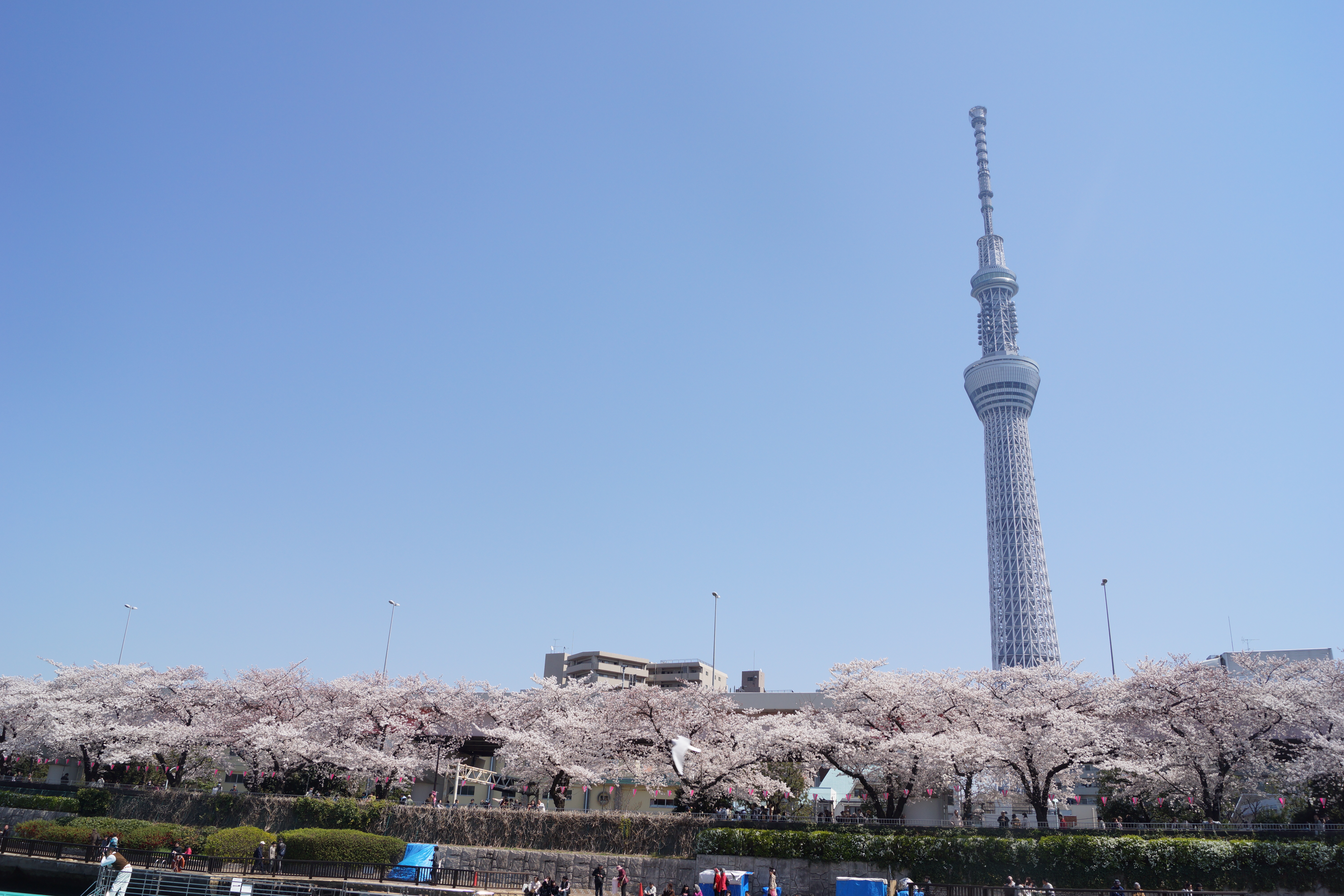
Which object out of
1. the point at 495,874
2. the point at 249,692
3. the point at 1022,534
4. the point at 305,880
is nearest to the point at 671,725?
the point at 495,874

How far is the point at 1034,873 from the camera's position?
29812 mm

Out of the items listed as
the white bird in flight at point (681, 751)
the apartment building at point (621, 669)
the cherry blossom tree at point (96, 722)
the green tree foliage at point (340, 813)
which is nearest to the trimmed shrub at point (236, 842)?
the green tree foliage at point (340, 813)

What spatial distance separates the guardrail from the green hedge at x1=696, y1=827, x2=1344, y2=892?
11.6 m

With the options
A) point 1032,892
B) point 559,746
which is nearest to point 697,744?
point 559,746

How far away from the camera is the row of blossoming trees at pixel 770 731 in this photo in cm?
3431

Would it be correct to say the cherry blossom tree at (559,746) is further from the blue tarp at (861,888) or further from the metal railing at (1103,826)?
the blue tarp at (861,888)

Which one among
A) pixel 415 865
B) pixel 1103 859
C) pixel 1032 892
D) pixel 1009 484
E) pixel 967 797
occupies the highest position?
pixel 1009 484

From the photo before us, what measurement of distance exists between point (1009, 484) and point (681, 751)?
113m

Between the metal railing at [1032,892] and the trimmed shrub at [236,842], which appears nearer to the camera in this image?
the metal railing at [1032,892]

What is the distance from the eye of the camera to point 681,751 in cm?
3188

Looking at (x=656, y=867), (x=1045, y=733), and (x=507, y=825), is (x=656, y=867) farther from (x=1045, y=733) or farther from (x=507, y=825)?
(x=1045, y=733)

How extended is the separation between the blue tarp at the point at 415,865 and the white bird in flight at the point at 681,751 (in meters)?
9.86

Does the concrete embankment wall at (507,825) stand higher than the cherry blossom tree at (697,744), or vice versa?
the cherry blossom tree at (697,744)

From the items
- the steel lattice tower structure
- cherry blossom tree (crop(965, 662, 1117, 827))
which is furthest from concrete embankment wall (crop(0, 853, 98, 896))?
the steel lattice tower structure
